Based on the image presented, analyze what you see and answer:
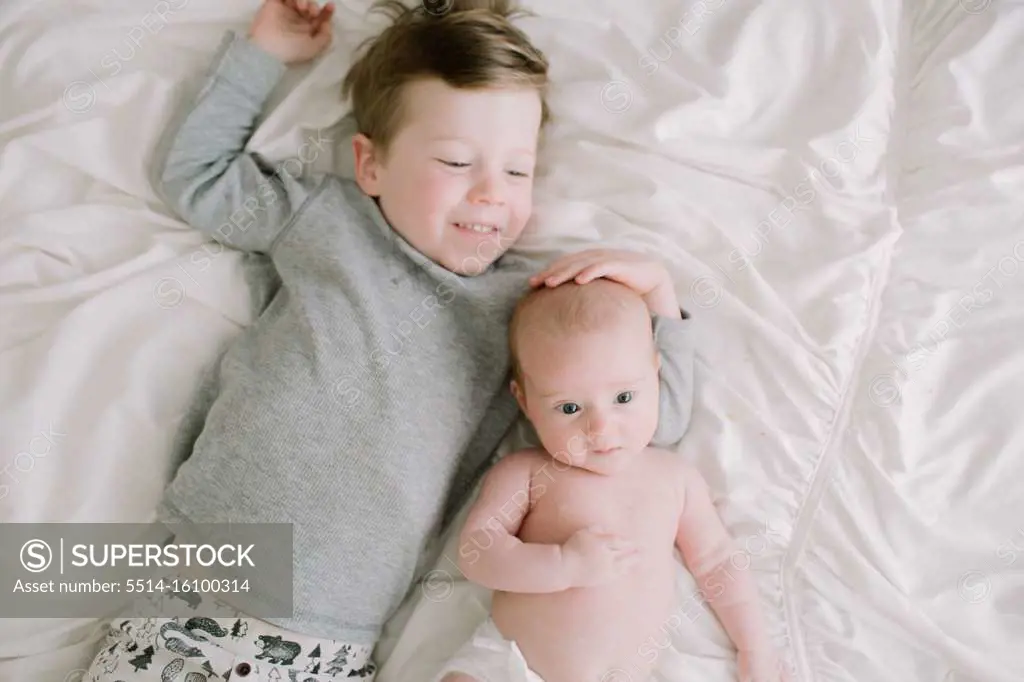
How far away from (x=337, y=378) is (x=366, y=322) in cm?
10

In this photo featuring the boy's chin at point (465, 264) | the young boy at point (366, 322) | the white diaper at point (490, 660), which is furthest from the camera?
the boy's chin at point (465, 264)

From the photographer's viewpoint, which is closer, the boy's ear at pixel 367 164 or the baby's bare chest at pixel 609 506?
the baby's bare chest at pixel 609 506

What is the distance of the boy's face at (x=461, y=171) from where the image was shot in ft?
4.53

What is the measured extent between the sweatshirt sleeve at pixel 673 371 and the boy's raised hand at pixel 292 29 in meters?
0.72

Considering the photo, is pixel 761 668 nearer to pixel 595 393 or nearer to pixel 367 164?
pixel 595 393

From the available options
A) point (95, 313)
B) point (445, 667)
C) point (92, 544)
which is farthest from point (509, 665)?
point (95, 313)

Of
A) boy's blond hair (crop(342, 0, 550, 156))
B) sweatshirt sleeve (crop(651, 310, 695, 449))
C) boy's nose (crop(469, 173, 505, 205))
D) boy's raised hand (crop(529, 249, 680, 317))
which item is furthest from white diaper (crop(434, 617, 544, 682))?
boy's blond hair (crop(342, 0, 550, 156))

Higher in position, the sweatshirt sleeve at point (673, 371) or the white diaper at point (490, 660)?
the sweatshirt sleeve at point (673, 371)

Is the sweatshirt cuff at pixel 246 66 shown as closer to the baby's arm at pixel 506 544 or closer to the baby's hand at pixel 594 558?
the baby's arm at pixel 506 544

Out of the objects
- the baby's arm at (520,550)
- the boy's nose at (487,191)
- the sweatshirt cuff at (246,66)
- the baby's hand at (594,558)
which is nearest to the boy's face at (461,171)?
the boy's nose at (487,191)

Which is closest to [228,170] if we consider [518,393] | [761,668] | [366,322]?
[366,322]

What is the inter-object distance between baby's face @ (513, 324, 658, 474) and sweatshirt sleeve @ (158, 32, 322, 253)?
475 mm

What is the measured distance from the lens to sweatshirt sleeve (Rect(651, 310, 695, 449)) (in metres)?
1.39

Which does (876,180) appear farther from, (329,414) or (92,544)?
(92,544)
